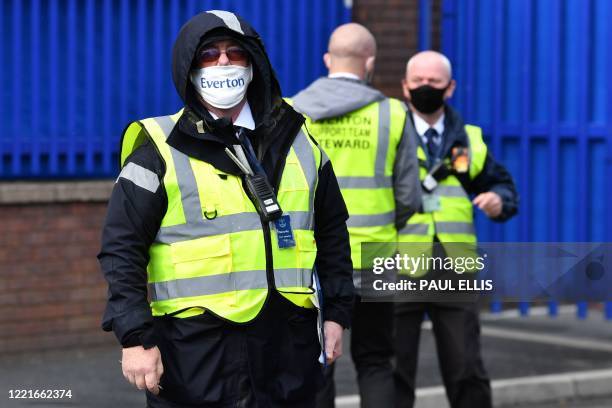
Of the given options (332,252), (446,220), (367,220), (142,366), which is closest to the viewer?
(142,366)

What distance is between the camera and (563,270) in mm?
6738

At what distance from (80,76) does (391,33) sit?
226cm

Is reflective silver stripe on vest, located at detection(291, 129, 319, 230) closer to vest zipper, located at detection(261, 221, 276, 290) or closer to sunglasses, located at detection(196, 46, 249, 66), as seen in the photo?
vest zipper, located at detection(261, 221, 276, 290)

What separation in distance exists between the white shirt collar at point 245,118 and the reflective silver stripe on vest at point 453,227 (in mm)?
2168

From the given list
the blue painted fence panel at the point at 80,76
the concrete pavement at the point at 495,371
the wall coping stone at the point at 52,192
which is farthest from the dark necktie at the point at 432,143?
the blue painted fence panel at the point at 80,76

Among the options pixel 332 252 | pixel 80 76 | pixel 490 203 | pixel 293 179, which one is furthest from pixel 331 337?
pixel 80 76

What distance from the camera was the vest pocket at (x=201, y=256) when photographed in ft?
13.8

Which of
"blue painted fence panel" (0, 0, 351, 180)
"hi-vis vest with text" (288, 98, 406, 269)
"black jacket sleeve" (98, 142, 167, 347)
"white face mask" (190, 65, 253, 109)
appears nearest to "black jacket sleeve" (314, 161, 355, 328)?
"white face mask" (190, 65, 253, 109)

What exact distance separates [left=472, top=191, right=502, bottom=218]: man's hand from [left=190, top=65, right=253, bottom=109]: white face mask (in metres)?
2.38

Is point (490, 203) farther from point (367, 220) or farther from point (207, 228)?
point (207, 228)

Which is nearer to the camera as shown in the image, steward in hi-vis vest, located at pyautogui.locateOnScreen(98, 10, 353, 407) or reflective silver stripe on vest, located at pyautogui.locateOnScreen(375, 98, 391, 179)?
steward in hi-vis vest, located at pyautogui.locateOnScreen(98, 10, 353, 407)

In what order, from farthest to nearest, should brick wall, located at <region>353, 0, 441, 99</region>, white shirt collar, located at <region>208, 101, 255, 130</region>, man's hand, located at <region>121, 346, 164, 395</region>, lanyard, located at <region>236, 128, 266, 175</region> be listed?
brick wall, located at <region>353, 0, 441, 99</region> → white shirt collar, located at <region>208, 101, 255, 130</region> → lanyard, located at <region>236, 128, 266, 175</region> → man's hand, located at <region>121, 346, 164, 395</region>

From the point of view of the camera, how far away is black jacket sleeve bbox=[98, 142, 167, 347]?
4.10 metres

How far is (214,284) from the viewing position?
423cm
